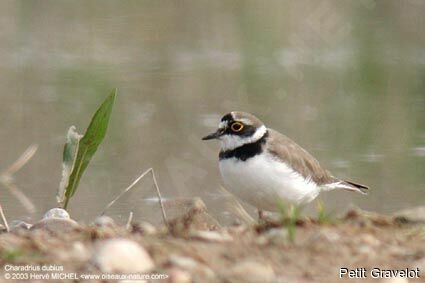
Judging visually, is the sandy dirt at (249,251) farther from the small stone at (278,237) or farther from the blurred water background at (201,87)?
the blurred water background at (201,87)

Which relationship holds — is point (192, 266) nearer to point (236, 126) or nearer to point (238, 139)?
point (238, 139)

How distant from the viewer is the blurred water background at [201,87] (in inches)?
318

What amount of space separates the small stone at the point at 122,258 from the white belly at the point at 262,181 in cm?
184

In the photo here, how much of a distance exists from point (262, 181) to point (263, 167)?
10 centimetres

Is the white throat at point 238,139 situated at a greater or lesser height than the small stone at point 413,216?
greater

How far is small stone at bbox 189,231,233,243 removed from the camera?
4.80 m

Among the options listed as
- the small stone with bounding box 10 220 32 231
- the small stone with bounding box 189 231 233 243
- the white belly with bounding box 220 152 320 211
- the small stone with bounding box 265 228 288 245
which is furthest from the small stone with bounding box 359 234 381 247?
the small stone with bounding box 10 220 32 231

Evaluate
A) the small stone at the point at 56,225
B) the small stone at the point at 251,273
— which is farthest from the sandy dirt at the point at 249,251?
the small stone at the point at 56,225

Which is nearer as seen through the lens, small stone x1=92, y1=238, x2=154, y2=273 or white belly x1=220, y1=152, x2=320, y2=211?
small stone x1=92, y1=238, x2=154, y2=273

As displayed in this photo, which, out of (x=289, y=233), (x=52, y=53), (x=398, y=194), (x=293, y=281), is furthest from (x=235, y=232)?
(x=52, y=53)

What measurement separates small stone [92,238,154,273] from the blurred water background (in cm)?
262

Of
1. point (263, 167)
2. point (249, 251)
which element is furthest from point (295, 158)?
point (249, 251)

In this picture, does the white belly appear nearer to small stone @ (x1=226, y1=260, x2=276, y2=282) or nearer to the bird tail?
the bird tail

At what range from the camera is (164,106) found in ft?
34.3
